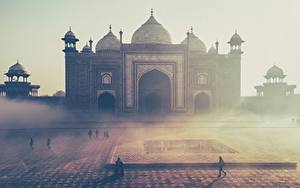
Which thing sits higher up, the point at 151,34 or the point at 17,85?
the point at 151,34

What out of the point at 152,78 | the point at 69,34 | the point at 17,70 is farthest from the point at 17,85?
the point at 152,78

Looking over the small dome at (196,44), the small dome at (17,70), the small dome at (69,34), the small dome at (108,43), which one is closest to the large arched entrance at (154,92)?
the small dome at (108,43)

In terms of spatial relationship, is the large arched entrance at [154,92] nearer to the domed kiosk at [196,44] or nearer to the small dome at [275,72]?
the domed kiosk at [196,44]

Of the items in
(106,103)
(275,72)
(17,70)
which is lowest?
→ (106,103)

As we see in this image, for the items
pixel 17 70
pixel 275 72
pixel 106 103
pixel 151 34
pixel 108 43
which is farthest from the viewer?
pixel 275 72

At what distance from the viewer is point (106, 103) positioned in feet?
84.8

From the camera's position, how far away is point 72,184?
25.5ft

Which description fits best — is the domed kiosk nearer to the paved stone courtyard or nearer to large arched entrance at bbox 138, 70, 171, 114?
large arched entrance at bbox 138, 70, 171, 114

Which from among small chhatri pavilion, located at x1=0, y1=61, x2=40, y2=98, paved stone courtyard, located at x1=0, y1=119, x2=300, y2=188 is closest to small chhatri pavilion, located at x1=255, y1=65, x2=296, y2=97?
paved stone courtyard, located at x1=0, y1=119, x2=300, y2=188

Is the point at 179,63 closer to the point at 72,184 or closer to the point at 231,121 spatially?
the point at 231,121

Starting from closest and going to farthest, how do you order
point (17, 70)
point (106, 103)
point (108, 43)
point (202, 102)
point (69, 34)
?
point (106, 103)
point (202, 102)
point (69, 34)
point (17, 70)
point (108, 43)

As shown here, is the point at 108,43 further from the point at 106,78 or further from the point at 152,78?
the point at 152,78

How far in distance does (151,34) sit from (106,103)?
28.9ft

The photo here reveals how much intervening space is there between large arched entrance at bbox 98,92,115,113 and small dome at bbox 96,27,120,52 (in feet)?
22.2
